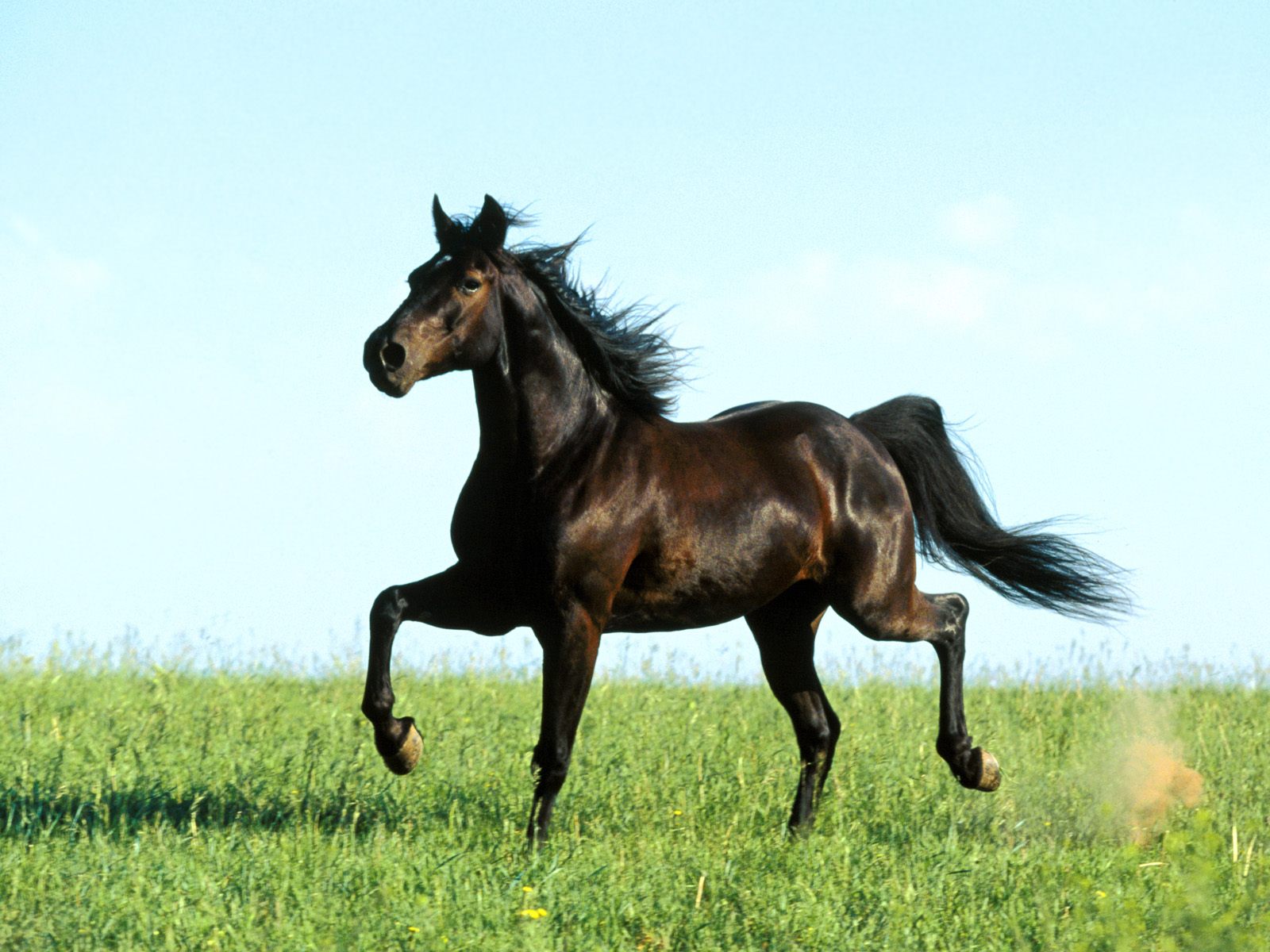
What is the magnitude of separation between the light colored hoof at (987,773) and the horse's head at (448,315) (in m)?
3.28

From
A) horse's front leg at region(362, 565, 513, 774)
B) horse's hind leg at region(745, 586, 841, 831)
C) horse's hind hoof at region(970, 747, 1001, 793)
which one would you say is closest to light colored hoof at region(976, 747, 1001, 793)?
horse's hind hoof at region(970, 747, 1001, 793)

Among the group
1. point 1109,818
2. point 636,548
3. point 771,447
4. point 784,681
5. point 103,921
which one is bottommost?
point 103,921

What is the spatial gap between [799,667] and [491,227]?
Result: 2716 mm

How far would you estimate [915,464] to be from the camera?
7.38 meters

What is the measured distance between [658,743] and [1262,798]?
11.2ft

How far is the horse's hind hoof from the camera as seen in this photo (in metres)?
6.71

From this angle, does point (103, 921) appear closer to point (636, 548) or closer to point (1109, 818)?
point (636, 548)

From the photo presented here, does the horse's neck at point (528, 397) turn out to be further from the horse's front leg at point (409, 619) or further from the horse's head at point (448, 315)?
the horse's front leg at point (409, 619)

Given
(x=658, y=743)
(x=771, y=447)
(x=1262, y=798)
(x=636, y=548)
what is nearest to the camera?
(x=636, y=548)

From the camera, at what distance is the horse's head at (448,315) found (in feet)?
17.6

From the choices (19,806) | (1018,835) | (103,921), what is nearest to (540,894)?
(103,921)

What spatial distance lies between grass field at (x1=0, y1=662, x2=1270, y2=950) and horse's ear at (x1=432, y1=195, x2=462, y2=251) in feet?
8.21

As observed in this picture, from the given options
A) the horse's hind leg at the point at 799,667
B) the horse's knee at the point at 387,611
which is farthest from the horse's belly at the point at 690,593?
the horse's knee at the point at 387,611

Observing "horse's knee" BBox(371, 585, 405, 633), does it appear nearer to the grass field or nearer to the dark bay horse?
the dark bay horse
